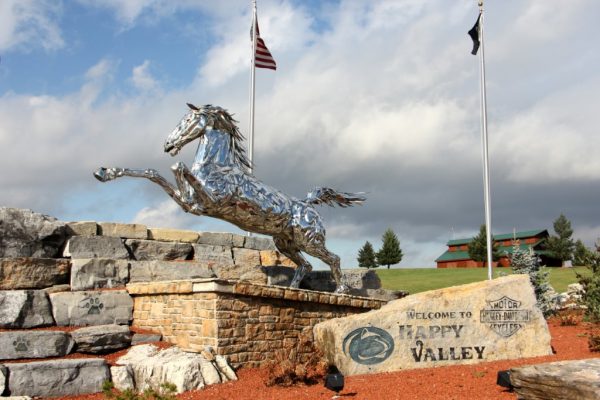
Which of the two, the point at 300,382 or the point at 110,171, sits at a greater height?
the point at 110,171

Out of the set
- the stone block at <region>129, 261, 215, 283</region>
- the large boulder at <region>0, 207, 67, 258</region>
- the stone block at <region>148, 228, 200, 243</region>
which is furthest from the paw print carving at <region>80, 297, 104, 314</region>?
the stone block at <region>148, 228, 200, 243</region>

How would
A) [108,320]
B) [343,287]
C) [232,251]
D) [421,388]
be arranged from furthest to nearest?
[232,251], [343,287], [108,320], [421,388]

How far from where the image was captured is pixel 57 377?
776 centimetres

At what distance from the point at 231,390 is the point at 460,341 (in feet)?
13.0

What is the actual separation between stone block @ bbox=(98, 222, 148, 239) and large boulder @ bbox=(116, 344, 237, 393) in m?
3.92

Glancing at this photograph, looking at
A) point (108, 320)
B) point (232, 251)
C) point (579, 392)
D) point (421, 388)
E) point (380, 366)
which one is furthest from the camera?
point (232, 251)

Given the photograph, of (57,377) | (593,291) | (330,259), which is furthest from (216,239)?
(593,291)

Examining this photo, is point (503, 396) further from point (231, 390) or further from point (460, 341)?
point (231, 390)

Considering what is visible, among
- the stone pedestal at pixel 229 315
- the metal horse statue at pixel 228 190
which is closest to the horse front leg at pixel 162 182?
the metal horse statue at pixel 228 190

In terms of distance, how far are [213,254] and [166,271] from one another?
184cm

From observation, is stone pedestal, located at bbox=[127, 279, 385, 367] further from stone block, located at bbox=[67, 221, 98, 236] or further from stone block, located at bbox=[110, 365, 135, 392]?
stone block, located at bbox=[67, 221, 98, 236]

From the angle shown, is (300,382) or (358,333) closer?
(300,382)

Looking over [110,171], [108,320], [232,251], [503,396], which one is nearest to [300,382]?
[503,396]

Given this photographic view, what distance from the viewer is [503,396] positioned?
24.5ft
